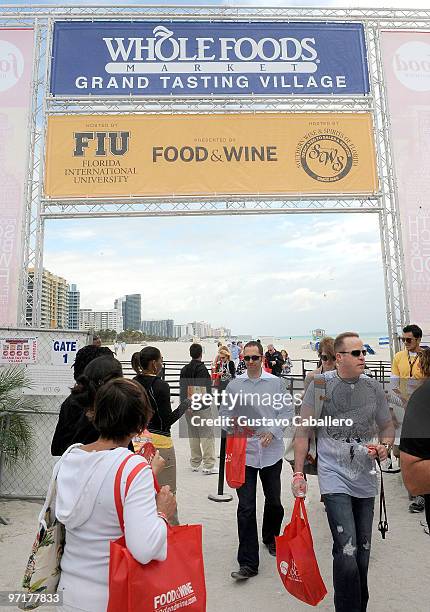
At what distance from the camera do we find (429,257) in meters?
9.05

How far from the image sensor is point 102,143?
29.8ft

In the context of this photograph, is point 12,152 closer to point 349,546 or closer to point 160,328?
point 349,546

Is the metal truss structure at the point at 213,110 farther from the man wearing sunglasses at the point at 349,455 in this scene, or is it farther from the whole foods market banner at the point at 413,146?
the man wearing sunglasses at the point at 349,455

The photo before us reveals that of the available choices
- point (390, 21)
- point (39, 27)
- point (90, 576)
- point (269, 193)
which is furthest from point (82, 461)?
point (390, 21)

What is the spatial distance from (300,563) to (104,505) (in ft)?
5.61

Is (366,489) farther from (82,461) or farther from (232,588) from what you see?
(82,461)

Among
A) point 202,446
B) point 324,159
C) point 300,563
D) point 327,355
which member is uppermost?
point 324,159

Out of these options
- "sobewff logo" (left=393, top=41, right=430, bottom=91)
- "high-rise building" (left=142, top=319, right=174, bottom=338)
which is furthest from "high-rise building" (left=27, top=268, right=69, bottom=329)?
"high-rise building" (left=142, top=319, right=174, bottom=338)

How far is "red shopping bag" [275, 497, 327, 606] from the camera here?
8.58ft

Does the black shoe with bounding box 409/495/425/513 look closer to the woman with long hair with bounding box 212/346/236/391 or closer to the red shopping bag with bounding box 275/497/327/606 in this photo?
the red shopping bag with bounding box 275/497/327/606

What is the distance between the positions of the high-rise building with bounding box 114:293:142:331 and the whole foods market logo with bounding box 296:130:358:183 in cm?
10857

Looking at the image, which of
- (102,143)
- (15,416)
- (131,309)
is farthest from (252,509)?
(131,309)

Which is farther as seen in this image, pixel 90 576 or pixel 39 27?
pixel 39 27

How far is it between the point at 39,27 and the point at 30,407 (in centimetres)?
851
